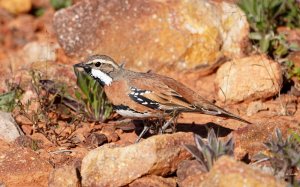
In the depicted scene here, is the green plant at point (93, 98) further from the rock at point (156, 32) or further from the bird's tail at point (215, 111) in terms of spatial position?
the bird's tail at point (215, 111)

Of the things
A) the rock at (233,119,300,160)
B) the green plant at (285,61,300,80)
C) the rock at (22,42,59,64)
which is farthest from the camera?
the rock at (22,42,59,64)

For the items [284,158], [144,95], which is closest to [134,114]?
[144,95]

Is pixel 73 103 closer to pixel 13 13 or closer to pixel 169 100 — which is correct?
pixel 169 100

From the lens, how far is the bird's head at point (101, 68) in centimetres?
977

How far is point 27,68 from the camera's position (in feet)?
37.9

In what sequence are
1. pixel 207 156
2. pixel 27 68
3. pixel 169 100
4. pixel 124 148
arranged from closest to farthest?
1. pixel 207 156
2. pixel 124 148
3. pixel 169 100
4. pixel 27 68

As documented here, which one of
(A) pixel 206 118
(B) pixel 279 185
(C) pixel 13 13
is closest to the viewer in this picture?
(B) pixel 279 185

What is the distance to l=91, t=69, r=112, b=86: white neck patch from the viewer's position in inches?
384

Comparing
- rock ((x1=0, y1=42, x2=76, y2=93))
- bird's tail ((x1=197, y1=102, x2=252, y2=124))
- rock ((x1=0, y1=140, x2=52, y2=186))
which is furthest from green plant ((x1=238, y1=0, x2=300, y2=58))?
rock ((x1=0, y1=140, x2=52, y2=186))

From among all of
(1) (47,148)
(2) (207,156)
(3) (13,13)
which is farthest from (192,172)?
(3) (13,13)

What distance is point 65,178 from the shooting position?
311 inches

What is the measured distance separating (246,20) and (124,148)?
455 cm

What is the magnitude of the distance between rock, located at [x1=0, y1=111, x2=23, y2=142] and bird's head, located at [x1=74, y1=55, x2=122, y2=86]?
3.74ft

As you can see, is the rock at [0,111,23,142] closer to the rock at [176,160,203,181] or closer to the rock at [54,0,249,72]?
the rock at [54,0,249,72]
